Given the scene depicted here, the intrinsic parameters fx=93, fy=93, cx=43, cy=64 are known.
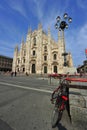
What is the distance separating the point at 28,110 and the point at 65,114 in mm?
1441

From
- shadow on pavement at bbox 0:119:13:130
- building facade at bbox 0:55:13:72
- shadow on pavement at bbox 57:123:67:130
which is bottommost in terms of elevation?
shadow on pavement at bbox 57:123:67:130

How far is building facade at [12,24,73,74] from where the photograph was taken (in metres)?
38.4

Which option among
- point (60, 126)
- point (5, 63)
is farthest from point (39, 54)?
point (5, 63)

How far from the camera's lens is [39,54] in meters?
42.4

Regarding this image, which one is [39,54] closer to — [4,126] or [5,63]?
[4,126]

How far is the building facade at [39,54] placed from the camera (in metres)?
38.4

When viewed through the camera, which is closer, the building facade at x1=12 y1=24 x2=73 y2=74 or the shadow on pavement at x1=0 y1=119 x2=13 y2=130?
the shadow on pavement at x1=0 y1=119 x2=13 y2=130

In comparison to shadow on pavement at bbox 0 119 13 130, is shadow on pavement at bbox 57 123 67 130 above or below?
below

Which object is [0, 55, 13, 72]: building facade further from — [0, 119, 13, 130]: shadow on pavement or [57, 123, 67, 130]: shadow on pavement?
[57, 123, 67, 130]: shadow on pavement

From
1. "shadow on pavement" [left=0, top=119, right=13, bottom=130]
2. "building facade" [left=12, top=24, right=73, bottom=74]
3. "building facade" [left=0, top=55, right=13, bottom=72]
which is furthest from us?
"building facade" [left=0, top=55, right=13, bottom=72]

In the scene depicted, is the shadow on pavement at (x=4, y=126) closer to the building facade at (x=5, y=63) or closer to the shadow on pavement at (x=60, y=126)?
the shadow on pavement at (x=60, y=126)

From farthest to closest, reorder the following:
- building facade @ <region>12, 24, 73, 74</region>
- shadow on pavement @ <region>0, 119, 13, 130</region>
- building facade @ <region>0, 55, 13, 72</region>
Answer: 1. building facade @ <region>0, 55, 13, 72</region>
2. building facade @ <region>12, 24, 73, 74</region>
3. shadow on pavement @ <region>0, 119, 13, 130</region>

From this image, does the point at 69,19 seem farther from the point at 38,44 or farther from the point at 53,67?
the point at 38,44

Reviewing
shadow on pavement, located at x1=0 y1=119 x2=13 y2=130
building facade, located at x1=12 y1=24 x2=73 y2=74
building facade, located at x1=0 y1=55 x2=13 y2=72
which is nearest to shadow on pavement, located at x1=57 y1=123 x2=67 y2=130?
shadow on pavement, located at x1=0 y1=119 x2=13 y2=130
